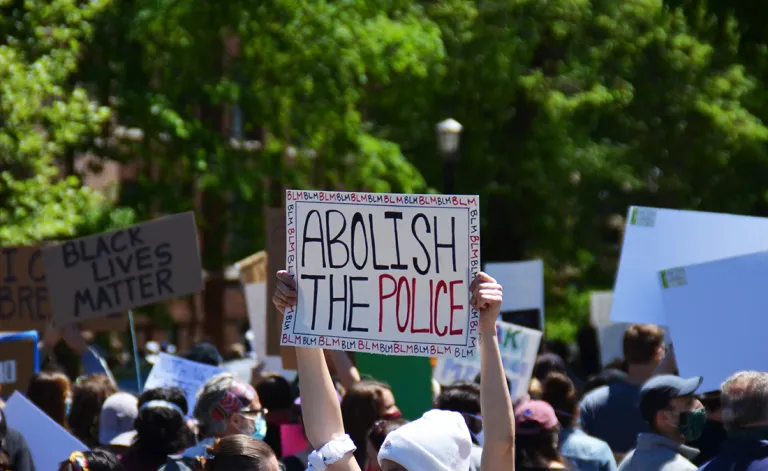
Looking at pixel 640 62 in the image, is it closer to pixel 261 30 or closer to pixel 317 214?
pixel 261 30

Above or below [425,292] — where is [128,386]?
below

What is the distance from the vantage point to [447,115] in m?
A: 20.4

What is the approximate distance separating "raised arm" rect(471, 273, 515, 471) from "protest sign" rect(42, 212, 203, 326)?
522 cm

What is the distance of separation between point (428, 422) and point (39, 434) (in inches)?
110

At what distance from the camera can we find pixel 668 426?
5102 millimetres

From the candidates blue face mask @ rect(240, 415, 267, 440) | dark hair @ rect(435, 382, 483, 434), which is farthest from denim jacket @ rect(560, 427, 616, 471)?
blue face mask @ rect(240, 415, 267, 440)

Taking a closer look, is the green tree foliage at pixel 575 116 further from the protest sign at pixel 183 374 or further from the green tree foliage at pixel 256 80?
the protest sign at pixel 183 374

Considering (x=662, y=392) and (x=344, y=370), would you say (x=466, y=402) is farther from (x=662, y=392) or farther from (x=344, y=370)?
(x=344, y=370)

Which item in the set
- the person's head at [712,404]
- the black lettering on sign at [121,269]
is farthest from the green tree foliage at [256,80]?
the person's head at [712,404]

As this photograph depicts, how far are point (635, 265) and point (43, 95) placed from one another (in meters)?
8.52

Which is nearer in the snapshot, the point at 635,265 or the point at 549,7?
the point at 635,265

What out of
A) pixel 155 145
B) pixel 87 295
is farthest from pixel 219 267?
pixel 87 295

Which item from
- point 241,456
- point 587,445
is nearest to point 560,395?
point 587,445

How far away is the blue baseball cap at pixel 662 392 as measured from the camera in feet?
16.8
